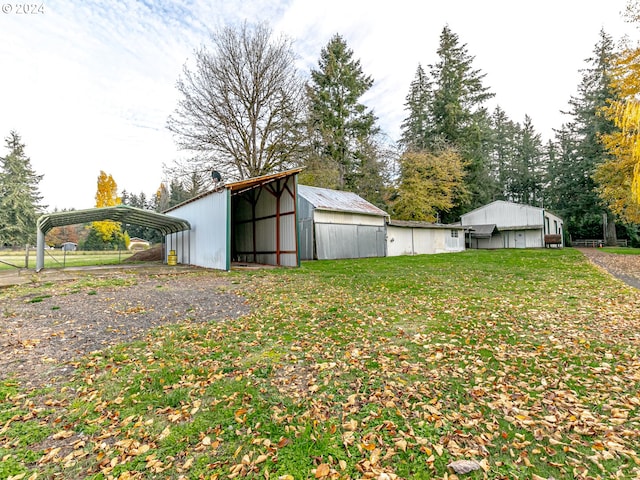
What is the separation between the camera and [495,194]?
1526 inches

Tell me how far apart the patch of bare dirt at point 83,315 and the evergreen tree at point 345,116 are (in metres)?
20.7

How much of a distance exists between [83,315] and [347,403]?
17.0 ft

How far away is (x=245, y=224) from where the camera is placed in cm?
1850

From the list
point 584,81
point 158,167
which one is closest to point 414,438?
point 158,167

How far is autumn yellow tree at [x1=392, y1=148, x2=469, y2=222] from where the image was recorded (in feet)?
86.0

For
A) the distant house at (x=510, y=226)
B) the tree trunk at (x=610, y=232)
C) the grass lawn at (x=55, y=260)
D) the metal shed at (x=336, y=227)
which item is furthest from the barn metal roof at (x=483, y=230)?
the grass lawn at (x=55, y=260)

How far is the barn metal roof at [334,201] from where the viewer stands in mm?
17234

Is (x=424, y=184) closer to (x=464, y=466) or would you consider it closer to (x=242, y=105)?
(x=242, y=105)

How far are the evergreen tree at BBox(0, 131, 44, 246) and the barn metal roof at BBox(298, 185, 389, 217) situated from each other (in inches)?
1117

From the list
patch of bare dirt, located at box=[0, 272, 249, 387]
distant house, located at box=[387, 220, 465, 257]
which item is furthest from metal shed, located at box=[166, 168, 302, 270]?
distant house, located at box=[387, 220, 465, 257]

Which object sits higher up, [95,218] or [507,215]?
[507,215]

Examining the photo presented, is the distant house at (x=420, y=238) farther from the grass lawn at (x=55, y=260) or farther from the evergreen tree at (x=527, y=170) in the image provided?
the evergreen tree at (x=527, y=170)

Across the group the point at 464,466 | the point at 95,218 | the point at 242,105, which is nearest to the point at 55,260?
the point at 95,218

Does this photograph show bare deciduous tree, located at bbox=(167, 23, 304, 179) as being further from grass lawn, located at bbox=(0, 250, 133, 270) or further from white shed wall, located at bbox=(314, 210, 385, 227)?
grass lawn, located at bbox=(0, 250, 133, 270)
